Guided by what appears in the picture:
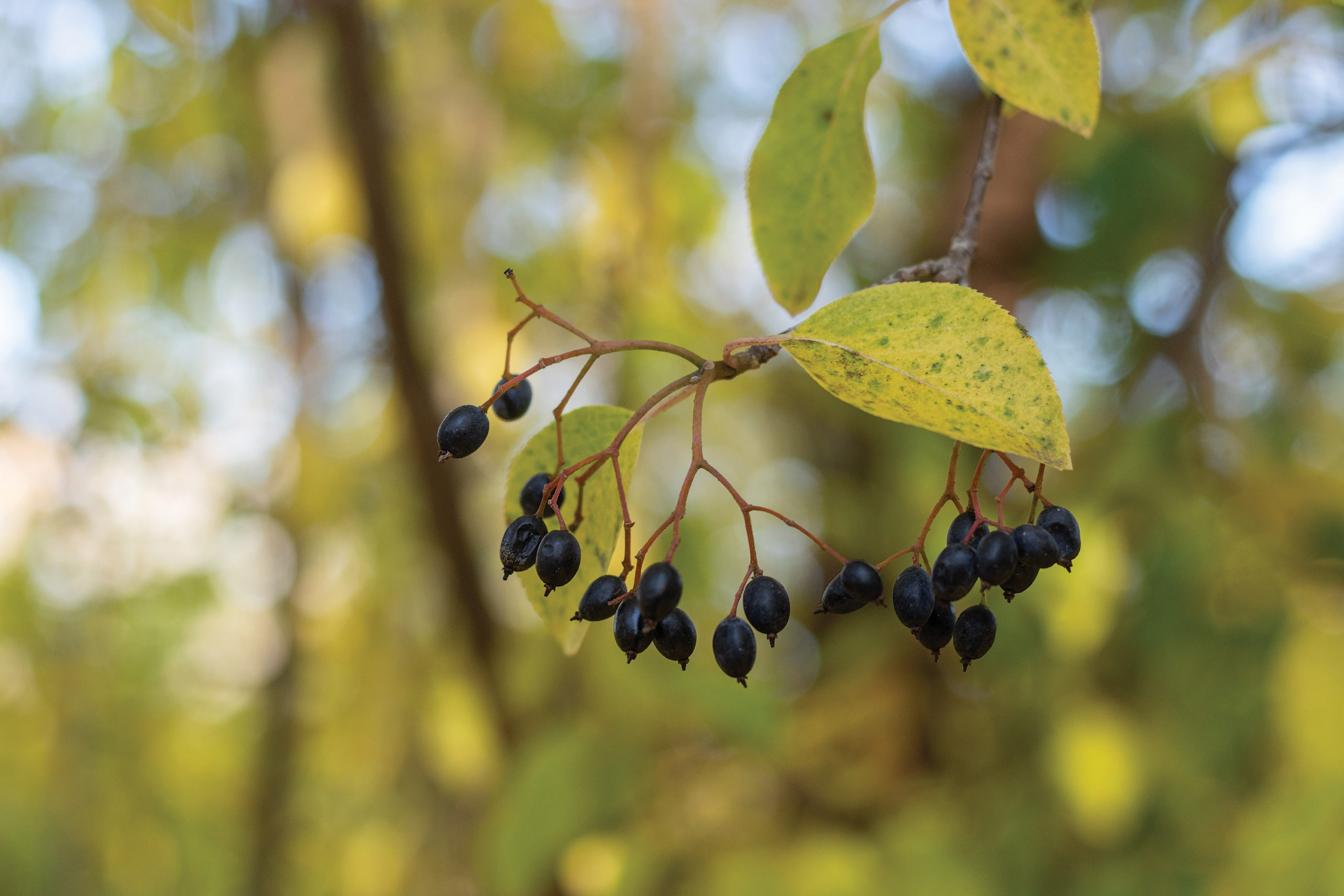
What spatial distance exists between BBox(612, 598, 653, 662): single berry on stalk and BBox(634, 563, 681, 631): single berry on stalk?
0.05 feet

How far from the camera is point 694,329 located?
216cm

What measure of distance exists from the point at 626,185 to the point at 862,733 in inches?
63.3

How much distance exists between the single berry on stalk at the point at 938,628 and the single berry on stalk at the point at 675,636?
A: 0.18m

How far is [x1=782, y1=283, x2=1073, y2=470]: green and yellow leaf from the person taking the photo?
0.49 metres

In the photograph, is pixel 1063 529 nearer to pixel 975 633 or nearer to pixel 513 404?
pixel 975 633

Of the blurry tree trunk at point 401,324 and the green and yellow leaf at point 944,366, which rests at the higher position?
the green and yellow leaf at point 944,366

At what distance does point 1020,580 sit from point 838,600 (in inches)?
5.1

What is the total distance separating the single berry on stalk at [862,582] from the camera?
63 cm

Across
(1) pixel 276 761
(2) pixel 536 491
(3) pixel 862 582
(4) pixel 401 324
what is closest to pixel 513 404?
(2) pixel 536 491

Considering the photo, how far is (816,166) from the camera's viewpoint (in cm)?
72

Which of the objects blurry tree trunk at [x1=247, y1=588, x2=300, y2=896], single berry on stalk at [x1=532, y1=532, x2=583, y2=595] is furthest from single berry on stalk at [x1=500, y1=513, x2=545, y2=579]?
blurry tree trunk at [x1=247, y1=588, x2=300, y2=896]

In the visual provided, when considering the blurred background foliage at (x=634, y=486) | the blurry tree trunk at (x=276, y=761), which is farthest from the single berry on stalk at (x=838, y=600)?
the blurry tree trunk at (x=276, y=761)

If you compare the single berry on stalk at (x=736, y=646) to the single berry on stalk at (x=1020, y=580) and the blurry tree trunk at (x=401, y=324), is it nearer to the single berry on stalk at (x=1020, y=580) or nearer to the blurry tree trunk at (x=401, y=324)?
the single berry on stalk at (x=1020, y=580)

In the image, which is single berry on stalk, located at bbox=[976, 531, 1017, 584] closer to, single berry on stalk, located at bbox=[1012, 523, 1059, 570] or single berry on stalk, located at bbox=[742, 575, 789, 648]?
single berry on stalk, located at bbox=[1012, 523, 1059, 570]
